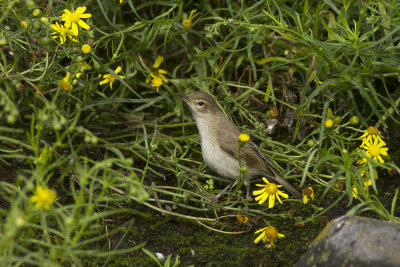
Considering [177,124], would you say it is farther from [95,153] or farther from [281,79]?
[281,79]

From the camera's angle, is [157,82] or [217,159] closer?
[217,159]

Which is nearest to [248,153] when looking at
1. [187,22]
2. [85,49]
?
[187,22]

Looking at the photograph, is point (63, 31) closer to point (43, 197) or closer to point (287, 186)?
point (43, 197)

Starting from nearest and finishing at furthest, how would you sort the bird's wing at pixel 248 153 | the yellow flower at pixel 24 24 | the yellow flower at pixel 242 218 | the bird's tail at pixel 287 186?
the yellow flower at pixel 24 24
the yellow flower at pixel 242 218
the bird's tail at pixel 287 186
the bird's wing at pixel 248 153

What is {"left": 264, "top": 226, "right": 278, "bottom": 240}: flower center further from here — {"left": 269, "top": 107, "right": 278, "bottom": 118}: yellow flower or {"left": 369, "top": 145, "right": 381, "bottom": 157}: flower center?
{"left": 269, "top": 107, "right": 278, "bottom": 118}: yellow flower

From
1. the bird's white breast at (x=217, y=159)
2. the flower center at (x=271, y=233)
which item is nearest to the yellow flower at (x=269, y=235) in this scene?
the flower center at (x=271, y=233)

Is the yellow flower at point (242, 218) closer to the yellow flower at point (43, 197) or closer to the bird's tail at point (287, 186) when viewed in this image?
the bird's tail at point (287, 186)
